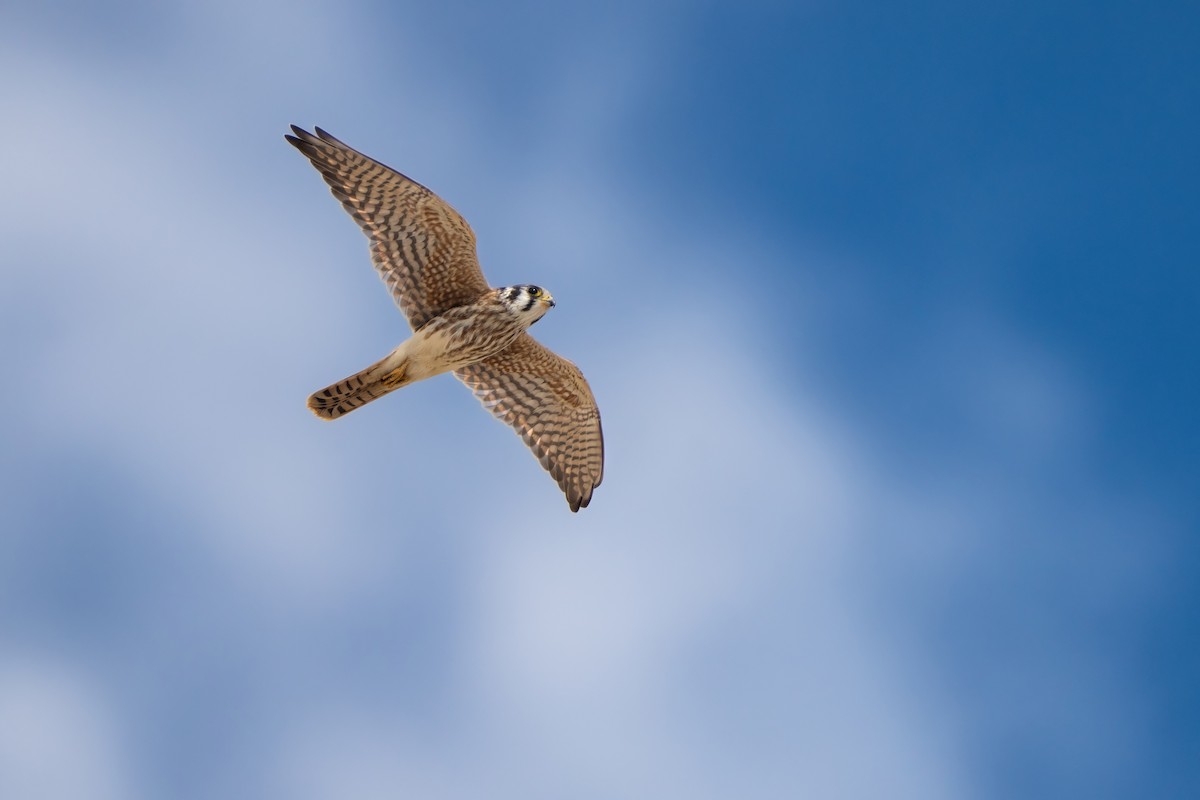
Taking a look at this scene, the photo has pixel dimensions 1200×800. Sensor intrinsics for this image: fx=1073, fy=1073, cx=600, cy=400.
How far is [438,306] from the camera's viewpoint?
8680mm

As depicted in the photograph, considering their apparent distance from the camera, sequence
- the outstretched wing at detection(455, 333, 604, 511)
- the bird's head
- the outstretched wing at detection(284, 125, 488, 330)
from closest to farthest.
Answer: the outstretched wing at detection(284, 125, 488, 330) < the bird's head < the outstretched wing at detection(455, 333, 604, 511)

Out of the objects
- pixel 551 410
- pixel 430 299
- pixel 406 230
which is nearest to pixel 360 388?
pixel 430 299

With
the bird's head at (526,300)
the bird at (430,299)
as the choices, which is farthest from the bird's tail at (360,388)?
the bird's head at (526,300)

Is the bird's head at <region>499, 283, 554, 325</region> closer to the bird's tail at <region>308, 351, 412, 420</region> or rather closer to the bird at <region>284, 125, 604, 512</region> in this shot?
the bird at <region>284, 125, 604, 512</region>

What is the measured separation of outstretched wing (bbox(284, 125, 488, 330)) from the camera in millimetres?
8133

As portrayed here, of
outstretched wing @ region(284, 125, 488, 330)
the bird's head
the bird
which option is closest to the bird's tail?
the bird

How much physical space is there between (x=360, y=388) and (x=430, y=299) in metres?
0.92

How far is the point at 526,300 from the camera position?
8500 millimetres

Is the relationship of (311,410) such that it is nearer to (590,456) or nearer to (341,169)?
(341,169)

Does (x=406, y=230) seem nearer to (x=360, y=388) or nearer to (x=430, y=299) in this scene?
(x=430, y=299)

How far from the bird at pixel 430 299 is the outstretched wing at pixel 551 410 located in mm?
12

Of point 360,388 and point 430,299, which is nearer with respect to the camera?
point 360,388

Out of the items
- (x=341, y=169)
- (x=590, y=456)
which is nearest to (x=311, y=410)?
(x=341, y=169)

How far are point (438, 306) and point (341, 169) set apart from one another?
1.30 metres
